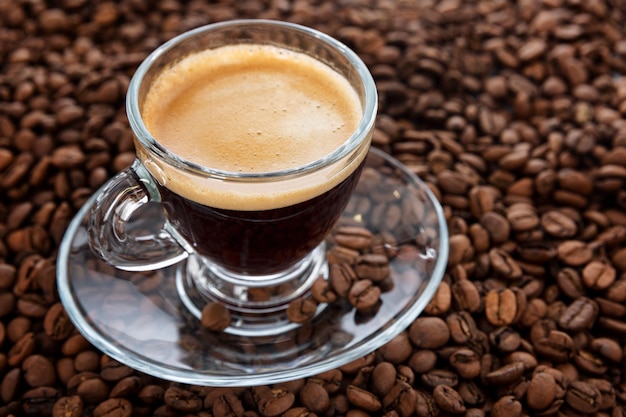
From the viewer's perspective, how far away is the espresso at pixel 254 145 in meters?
0.97

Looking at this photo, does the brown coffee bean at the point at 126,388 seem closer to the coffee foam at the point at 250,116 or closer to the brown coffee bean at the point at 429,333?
the coffee foam at the point at 250,116

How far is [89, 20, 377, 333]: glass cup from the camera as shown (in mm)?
954

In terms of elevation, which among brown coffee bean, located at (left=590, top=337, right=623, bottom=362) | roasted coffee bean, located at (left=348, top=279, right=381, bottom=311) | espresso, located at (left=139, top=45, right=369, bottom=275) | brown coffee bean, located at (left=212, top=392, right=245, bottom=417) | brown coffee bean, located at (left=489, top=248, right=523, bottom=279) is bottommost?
brown coffee bean, located at (left=212, top=392, right=245, bottom=417)

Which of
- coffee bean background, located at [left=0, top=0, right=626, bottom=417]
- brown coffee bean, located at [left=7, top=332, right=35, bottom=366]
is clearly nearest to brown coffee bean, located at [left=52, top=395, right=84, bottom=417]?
coffee bean background, located at [left=0, top=0, right=626, bottom=417]

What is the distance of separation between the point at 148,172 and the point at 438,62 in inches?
36.0

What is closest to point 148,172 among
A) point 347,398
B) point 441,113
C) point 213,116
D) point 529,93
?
point 213,116

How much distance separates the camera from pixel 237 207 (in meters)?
0.97

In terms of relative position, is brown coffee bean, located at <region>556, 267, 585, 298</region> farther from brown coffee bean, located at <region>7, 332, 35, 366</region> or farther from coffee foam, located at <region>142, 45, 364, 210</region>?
brown coffee bean, located at <region>7, 332, 35, 366</region>

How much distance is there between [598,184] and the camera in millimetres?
1444

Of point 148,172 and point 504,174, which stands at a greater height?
point 148,172

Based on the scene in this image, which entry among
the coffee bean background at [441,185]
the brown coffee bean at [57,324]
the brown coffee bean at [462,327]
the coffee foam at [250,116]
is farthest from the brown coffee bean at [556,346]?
the brown coffee bean at [57,324]

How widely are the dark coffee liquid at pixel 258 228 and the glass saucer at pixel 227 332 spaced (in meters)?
0.13

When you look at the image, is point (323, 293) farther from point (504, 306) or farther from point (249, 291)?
point (504, 306)

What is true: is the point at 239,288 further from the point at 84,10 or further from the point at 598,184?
the point at 84,10
